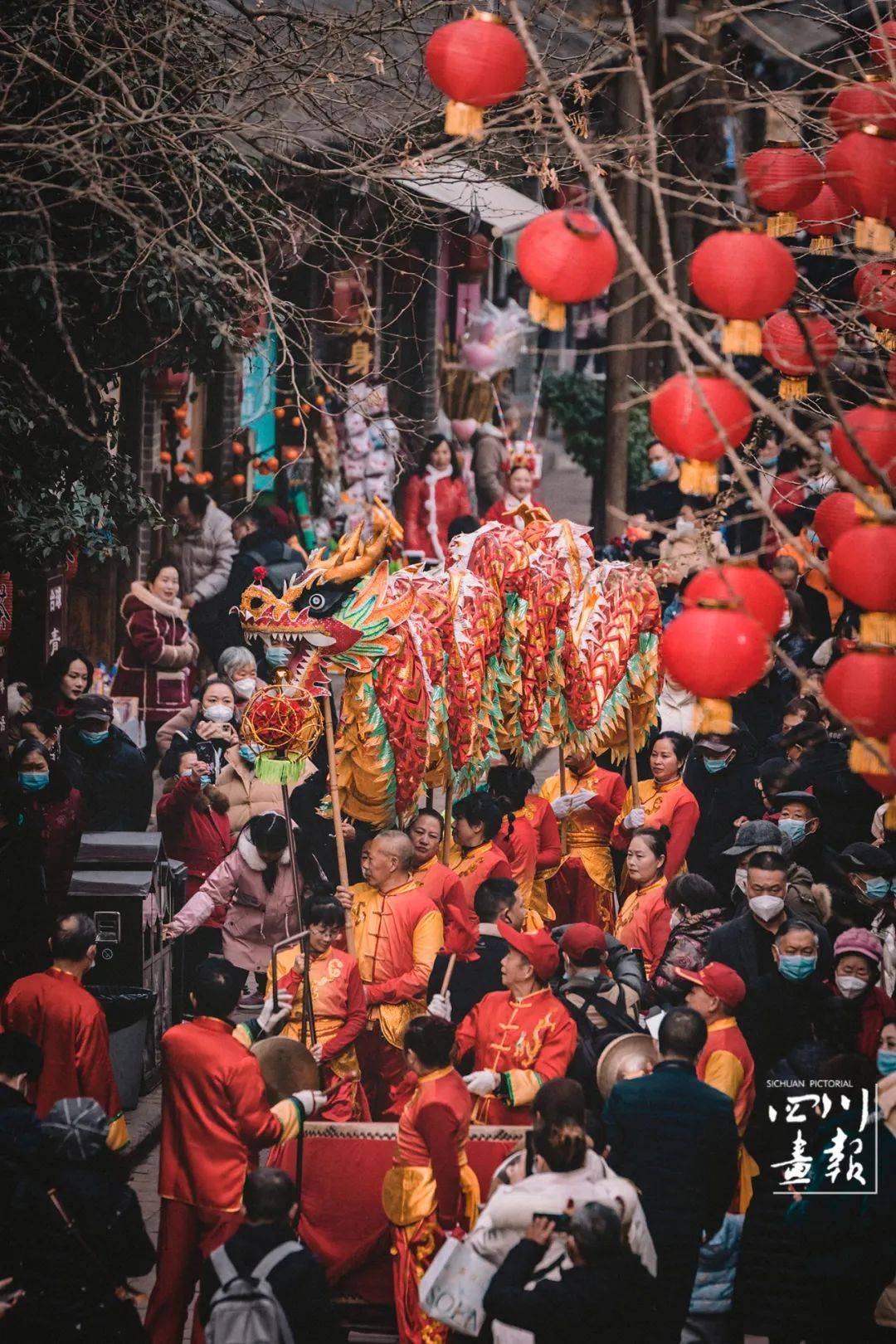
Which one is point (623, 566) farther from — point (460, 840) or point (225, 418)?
point (225, 418)

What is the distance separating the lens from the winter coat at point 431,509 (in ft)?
63.0

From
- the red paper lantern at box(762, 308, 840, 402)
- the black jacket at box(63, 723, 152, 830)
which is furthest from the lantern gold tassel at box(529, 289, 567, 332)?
the black jacket at box(63, 723, 152, 830)

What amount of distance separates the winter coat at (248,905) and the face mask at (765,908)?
8.08 ft

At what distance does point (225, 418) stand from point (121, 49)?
31.9ft

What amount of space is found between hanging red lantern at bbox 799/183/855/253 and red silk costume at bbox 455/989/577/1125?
10.6ft

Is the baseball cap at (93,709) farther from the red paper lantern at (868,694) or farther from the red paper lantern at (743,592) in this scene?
the red paper lantern at (868,694)

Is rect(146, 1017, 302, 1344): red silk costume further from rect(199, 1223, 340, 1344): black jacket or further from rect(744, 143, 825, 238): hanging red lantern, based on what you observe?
rect(744, 143, 825, 238): hanging red lantern

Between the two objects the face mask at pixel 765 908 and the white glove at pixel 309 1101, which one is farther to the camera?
the face mask at pixel 765 908

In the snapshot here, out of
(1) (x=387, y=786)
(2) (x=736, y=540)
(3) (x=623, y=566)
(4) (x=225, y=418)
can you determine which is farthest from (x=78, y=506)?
(2) (x=736, y=540)

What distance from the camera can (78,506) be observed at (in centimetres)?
1119

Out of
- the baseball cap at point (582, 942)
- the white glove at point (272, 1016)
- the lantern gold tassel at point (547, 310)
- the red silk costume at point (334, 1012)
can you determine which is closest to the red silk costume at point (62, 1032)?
the white glove at point (272, 1016)

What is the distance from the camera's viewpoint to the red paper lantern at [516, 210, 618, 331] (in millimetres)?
6027

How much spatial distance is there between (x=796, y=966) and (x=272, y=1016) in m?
2.23

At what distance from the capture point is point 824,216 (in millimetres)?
7520
